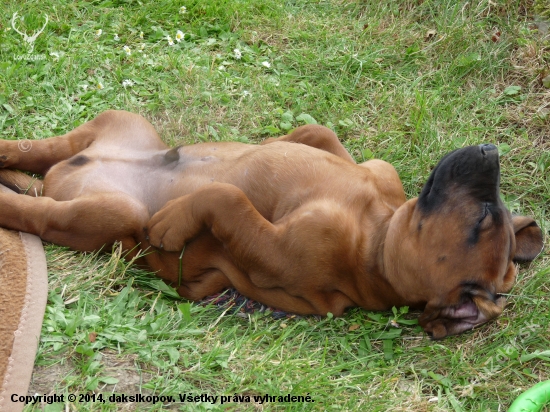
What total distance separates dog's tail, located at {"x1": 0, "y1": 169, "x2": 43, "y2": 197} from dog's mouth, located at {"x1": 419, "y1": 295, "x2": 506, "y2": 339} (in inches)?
107

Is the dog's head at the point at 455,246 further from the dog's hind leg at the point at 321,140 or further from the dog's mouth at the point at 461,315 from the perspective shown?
the dog's hind leg at the point at 321,140

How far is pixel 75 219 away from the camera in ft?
13.8

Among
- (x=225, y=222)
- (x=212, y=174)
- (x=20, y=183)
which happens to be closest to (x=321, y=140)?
(x=212, y=174)

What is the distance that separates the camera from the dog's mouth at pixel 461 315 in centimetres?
387

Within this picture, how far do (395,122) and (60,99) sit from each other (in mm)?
2813

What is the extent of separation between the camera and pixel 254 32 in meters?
6.45

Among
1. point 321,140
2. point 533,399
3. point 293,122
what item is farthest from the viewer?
point 293,122

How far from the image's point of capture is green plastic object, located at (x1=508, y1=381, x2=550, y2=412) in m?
3.67

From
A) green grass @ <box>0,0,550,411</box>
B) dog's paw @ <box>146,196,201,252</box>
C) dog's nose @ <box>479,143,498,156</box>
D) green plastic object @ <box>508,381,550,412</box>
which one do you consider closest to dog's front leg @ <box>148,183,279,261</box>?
dog's paw @ <box>146,196,201,252</box>

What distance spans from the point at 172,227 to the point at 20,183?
1261 millimetres

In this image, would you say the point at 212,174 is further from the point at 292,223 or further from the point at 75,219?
the point at 75,219

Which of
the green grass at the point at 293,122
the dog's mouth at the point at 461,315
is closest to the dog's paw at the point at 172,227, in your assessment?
the green grass at the point at 293,122

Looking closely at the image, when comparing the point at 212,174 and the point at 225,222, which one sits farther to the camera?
the point at 212,174

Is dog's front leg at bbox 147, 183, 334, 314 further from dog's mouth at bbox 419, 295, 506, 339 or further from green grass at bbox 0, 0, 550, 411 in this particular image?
dog's mouth at bbox 419, 295, 506, 339
